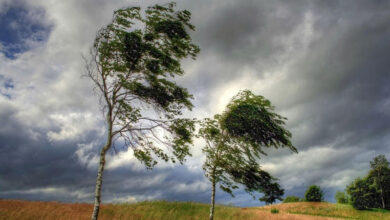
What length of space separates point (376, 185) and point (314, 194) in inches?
632

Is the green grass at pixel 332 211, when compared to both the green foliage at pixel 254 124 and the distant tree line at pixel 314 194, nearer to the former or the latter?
the distant tree line at pixel 314 194

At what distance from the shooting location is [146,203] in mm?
17812

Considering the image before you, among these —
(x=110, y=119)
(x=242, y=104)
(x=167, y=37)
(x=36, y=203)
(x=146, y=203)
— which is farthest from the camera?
(x=146, y=203)

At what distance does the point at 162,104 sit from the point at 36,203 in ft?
32.1

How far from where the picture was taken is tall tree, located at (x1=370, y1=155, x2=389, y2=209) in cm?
4338

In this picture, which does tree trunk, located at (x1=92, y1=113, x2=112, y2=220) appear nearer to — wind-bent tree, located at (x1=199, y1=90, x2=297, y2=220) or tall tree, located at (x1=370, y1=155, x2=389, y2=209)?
wind-bent tree, located at (x1=199, y1=90, x2=297, y2=220)

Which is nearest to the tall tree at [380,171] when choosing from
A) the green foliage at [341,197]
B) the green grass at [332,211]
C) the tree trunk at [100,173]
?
the green foliage at [341,197]

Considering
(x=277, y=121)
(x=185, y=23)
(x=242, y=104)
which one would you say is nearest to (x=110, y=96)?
(x=185, y=23)

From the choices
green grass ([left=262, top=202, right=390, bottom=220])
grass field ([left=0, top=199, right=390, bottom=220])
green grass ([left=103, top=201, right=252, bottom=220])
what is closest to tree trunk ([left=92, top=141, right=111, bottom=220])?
grass field ([left=0, top=199, right=390, bottom=220])

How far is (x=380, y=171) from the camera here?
45.0 metres

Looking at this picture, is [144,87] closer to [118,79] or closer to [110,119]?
[118,79]

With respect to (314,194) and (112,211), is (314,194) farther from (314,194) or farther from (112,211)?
(112,211)

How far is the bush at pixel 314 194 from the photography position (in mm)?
37062

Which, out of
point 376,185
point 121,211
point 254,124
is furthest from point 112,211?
point 376,185
